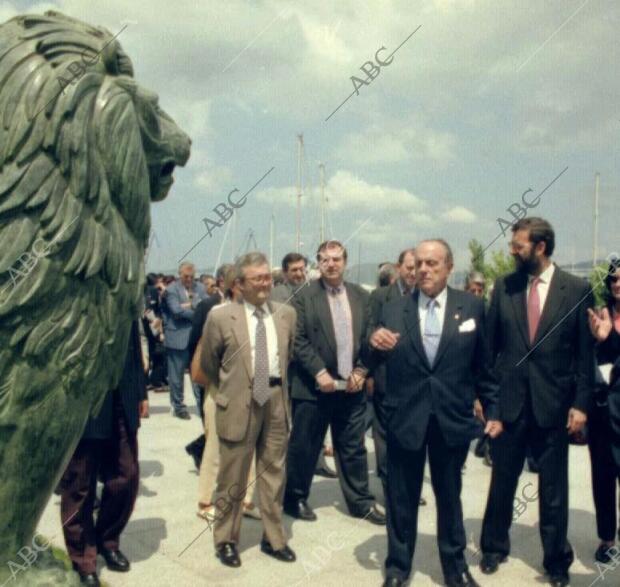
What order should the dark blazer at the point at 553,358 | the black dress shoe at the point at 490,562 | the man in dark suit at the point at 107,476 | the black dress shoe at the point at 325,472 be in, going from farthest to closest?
the black dress shoe at the point at 325,472 < the black dress shoe at the point at 490,562 < the dark blazer at the point at 553,358 < the man in dark suit at the point at 107,476

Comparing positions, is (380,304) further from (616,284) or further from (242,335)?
(616,284)

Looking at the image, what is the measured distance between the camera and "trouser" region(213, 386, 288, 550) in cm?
471

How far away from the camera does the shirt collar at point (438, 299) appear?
441 centimetres

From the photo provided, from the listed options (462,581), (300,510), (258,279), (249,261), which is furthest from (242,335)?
(462,581)

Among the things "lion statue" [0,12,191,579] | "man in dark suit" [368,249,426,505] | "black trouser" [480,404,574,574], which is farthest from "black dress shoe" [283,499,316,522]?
"lion statue" [0,12,191,579]

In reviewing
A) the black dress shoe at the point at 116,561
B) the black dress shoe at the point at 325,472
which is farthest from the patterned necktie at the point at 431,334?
the black dress shoe at the point at 325,472

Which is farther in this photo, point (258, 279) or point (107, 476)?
point (258, 279)

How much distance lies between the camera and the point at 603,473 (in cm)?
495

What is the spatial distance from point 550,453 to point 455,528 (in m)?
0.76

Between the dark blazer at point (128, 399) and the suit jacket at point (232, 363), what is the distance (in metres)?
0.51

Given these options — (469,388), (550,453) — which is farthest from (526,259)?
(550,453)

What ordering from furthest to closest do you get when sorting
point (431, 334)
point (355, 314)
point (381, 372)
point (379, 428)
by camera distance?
1. point (379, 428)
2. point (381, 372)
3. point (355, 314)
4. point (431, 334)

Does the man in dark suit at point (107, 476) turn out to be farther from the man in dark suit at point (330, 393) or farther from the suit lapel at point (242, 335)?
the man in dark suit at point (330, 393)

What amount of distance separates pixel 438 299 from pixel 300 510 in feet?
7.63
